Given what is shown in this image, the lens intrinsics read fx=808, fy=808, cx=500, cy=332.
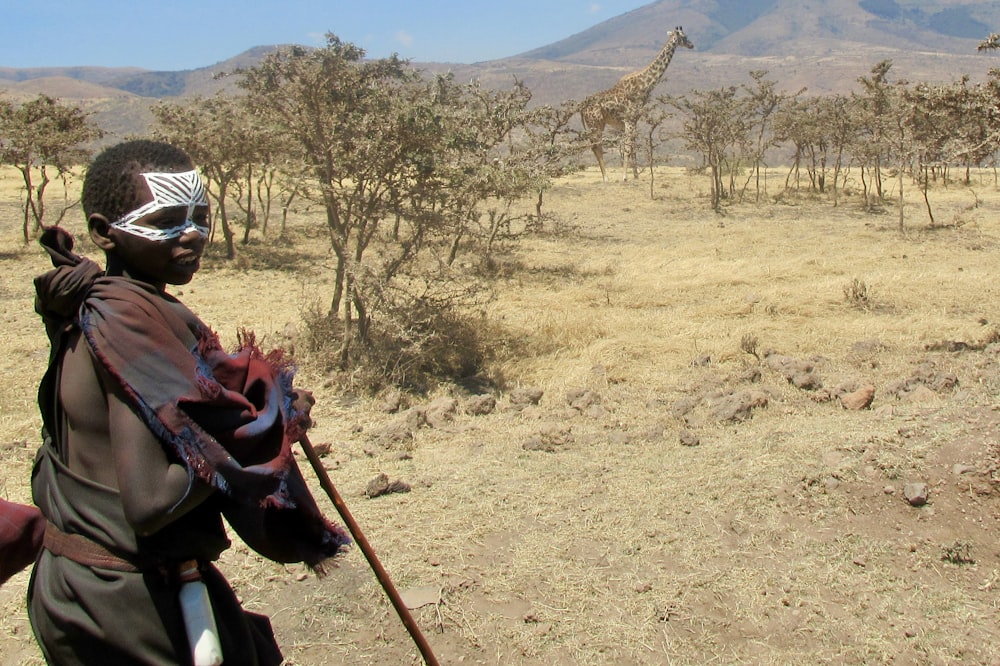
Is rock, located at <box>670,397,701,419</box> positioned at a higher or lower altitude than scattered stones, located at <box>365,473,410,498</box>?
lower

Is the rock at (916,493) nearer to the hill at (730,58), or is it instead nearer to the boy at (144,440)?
the boy at (144,440)

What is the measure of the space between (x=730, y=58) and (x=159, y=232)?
427 feet

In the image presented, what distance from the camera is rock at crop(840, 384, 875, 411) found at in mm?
5762

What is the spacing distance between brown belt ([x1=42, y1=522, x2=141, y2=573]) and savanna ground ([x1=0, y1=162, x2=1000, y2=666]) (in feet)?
5.80

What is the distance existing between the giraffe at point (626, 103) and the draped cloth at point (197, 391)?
22.4 metres

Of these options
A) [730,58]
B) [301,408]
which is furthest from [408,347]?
[730,58]

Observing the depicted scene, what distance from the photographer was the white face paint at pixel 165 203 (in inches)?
59.6

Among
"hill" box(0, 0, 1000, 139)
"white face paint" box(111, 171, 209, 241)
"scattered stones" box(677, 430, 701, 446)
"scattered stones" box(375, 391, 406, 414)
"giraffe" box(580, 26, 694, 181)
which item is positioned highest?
"hill" box(0, 0, 1000, 139)

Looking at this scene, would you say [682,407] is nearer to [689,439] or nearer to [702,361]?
[689,439]

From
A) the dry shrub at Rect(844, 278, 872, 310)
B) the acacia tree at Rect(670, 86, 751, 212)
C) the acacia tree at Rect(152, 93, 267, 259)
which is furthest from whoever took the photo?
the acacia tree at Rect(670, 86, 751, 212)

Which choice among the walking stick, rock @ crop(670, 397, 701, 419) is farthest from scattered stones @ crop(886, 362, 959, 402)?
the walking stick

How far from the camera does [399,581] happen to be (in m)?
3.50

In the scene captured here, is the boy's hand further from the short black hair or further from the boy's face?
the short black hair

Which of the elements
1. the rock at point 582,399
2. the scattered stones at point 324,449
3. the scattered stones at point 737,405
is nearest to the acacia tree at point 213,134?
the rock at point 582,399
